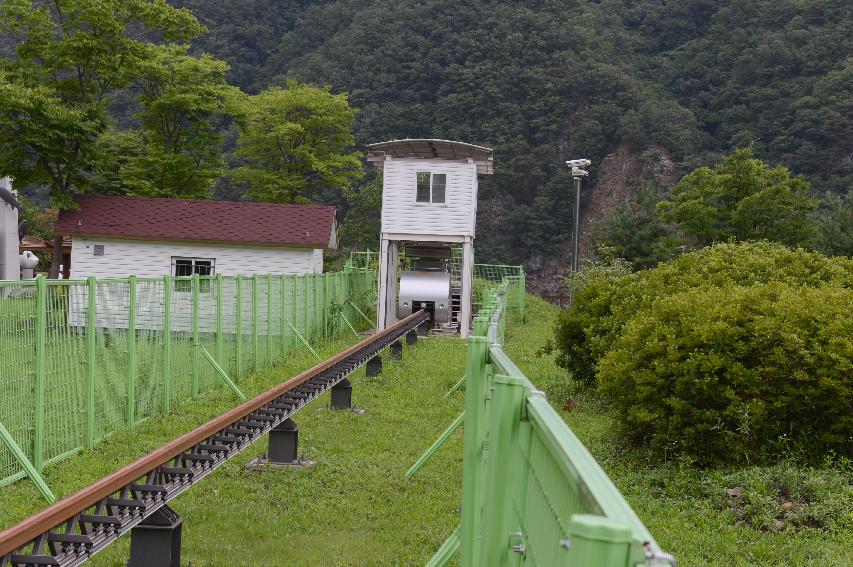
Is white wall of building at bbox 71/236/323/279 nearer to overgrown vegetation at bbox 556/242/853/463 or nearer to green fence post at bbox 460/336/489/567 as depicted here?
overgrown vegetation at bbox 556/242/853/463

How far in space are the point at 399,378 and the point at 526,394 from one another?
15083 mm

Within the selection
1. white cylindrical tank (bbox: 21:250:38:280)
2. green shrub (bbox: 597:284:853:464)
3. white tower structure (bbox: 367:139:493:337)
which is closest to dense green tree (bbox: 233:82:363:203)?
white cylindrical tank (bbox: 21:250:38:280)

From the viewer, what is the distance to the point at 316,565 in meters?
7.19

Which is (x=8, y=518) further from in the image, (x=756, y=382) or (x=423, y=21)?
(x=423, y=21)

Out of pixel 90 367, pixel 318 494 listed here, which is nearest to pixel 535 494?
pixel 318 494

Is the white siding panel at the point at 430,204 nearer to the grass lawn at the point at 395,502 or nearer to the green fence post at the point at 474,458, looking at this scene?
the grass lawn at the point at 395,502

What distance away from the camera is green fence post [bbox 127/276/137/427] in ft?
40.5

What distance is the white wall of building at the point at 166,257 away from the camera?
30.5m

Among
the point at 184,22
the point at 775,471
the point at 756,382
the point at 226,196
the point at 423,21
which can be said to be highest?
the point at 423,21

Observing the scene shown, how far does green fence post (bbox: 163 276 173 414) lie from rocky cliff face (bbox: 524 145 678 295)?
6372 cm

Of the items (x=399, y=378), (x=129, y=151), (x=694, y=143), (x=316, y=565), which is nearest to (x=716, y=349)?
(x=316, y=565)

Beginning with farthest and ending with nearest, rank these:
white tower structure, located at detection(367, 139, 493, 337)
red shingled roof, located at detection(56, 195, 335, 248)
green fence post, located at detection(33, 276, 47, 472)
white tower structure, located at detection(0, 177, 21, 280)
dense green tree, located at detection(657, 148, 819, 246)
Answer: dense green tree, located at detection(657, 148, 819, 246) < white tower structure, located at detection(0, 177, 21, 280) < red shingled roof, located at detection(56, 195, 335, 248) < white tower structure, located at detection(367, 139, 493, 337) < green fence post, located at detection(33, 276, 47, 472)

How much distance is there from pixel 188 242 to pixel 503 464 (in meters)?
28.6

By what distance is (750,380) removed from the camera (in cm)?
914
